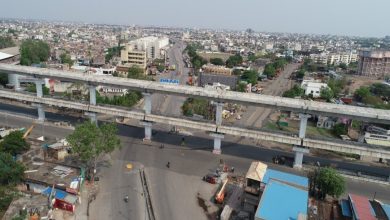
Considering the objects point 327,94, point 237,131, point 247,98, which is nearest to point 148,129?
point 237,131

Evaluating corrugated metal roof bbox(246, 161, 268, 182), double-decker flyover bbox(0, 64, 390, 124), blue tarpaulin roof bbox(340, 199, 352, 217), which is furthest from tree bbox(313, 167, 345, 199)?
double-decker flyover bbox(0, 64, 390, 124)

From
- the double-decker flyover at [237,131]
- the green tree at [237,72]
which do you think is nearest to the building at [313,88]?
the green tree at [237,72]

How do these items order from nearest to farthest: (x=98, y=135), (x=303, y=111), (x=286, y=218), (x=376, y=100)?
(x=286, y=218)
(x=98, y=135)
(x=303, y=111)
(x=376, y=100)

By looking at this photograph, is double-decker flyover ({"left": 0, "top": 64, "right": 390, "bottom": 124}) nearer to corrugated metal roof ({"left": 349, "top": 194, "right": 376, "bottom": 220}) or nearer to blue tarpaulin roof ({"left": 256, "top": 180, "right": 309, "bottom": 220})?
corrugated metal roof ({"left": 349, "top": 194, "right": 376, "bottom": 220})

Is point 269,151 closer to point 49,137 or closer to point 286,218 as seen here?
point 286,218

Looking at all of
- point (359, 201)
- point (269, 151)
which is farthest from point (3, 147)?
point (359, 201)
